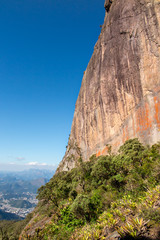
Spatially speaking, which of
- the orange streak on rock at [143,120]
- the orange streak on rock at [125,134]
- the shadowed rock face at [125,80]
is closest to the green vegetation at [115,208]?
the orange streak on rock at [143,120]

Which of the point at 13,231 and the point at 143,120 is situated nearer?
the point at 143,120

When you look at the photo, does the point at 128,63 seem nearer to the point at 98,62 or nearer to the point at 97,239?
the point at 98,62

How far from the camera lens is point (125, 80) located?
2545cm

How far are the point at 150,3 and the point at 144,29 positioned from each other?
14.4 ft

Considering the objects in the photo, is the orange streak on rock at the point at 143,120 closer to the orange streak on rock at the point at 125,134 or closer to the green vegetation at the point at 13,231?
the orange streak on rock at the point at 125,134

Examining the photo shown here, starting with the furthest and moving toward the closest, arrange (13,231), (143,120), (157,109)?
(13,231) < (143,120) < (157,109)

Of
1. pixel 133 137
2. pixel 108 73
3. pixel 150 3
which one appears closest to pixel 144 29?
pixel 150 3

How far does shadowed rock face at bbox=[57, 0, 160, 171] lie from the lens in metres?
21.4

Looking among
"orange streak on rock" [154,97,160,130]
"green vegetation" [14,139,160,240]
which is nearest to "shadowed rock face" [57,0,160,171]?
"orange streak on rock" [154,97,160,130]

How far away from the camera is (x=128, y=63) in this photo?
25.0 metres

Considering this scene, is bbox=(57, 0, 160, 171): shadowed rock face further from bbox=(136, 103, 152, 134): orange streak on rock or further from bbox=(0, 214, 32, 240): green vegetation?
bbox=(0, 214, 32, 240): green vegetation

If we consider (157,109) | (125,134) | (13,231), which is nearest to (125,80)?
(157,109)

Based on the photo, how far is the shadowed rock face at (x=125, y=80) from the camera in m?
21.4

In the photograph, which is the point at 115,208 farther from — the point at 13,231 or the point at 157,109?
the point at 13,231
